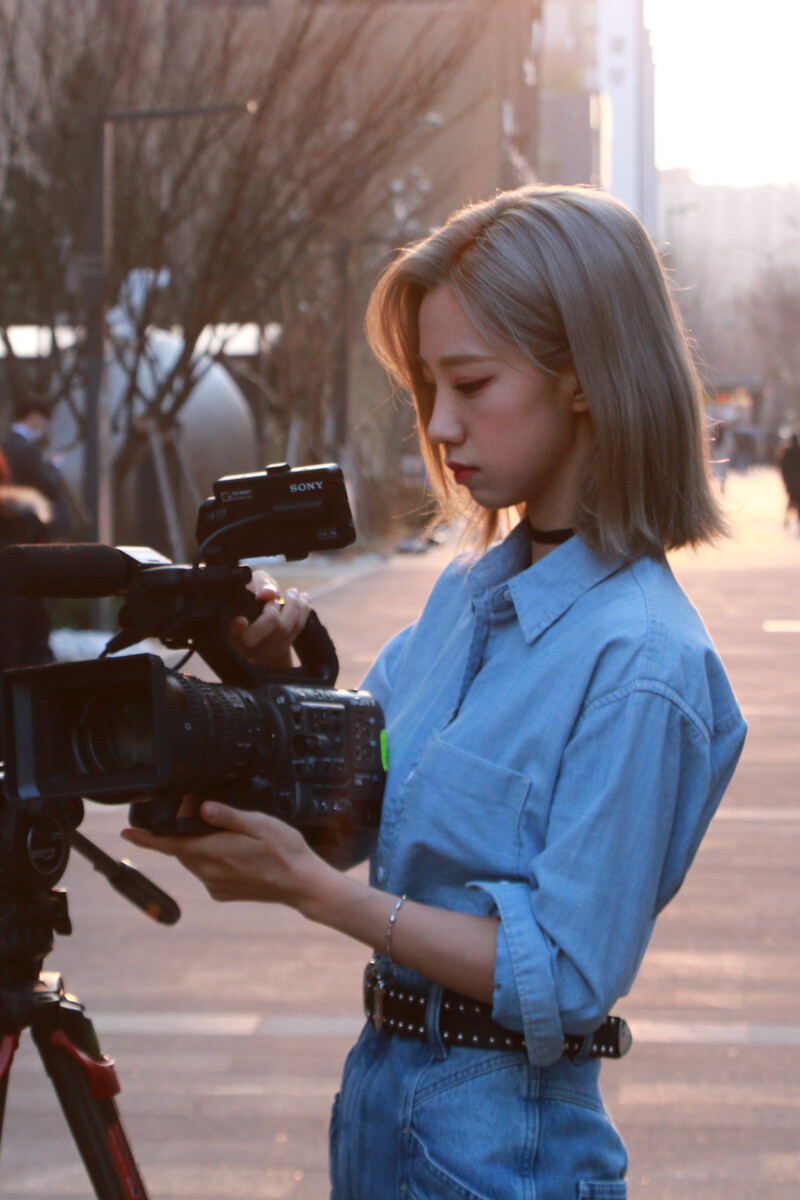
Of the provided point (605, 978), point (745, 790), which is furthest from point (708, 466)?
point (745, 790)

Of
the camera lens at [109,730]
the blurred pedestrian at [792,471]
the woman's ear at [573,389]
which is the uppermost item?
the woman's ear at [573,389]

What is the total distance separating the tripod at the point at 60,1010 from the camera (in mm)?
1868

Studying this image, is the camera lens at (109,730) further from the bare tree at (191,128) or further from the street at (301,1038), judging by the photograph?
the bare tree at (191,128)

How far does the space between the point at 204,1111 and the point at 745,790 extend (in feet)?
14.5

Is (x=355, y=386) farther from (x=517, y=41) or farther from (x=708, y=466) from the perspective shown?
(x=708, y=466)

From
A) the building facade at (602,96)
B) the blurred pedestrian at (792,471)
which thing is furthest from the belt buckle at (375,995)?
the building facade at (602,96)

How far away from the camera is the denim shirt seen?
5.42 feet

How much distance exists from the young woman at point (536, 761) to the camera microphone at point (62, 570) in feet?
0.90

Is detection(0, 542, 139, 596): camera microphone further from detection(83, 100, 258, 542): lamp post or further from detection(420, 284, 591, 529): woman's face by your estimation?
detection(83, 100, 258, 542): lamp post

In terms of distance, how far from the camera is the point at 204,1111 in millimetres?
4137

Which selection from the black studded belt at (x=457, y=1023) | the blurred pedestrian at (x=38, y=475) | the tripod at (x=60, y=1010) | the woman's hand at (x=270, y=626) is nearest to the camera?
the black studded belt at (x=457, y=1023)

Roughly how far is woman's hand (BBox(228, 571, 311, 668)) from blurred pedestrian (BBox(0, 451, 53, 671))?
188 inches

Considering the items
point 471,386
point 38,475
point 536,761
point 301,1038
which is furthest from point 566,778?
point 38,475

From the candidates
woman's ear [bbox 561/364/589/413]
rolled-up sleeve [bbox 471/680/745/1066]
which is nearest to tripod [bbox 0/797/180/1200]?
rolled-up sleeve [bbox 471/680/745/1066]
